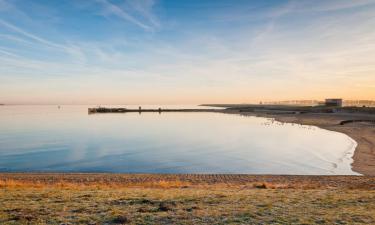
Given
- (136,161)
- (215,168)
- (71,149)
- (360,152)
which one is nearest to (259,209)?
(215,168)

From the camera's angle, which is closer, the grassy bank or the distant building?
the grassy bank

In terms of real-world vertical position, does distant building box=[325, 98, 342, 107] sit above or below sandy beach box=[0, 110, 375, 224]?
above

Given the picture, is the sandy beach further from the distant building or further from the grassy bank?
the distant building

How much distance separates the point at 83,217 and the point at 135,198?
3432mm

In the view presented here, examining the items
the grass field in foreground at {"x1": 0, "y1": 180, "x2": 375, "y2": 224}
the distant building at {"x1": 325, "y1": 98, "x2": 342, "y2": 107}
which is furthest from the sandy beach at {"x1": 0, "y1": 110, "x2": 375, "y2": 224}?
the distant building at {"x1": 325, "y1": 98, "x2": 342, "y2": 107}

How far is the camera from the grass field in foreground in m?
9.91

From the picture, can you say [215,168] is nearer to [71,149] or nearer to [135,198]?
[135,198]

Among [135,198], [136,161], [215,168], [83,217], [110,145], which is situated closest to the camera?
[83,217]

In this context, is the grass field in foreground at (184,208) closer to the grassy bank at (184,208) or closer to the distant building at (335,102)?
the grassy bank at (184,208)

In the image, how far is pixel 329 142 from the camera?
48312mm

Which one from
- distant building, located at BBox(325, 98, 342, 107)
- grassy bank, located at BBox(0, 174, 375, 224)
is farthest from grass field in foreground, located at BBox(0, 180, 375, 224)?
distant building, located at BBox(325, 98, 342, 107)

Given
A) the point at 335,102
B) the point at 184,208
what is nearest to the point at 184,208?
the point at 184,208

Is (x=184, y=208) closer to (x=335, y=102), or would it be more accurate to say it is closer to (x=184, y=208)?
(x=184, y=208)

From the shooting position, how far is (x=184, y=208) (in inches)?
453
